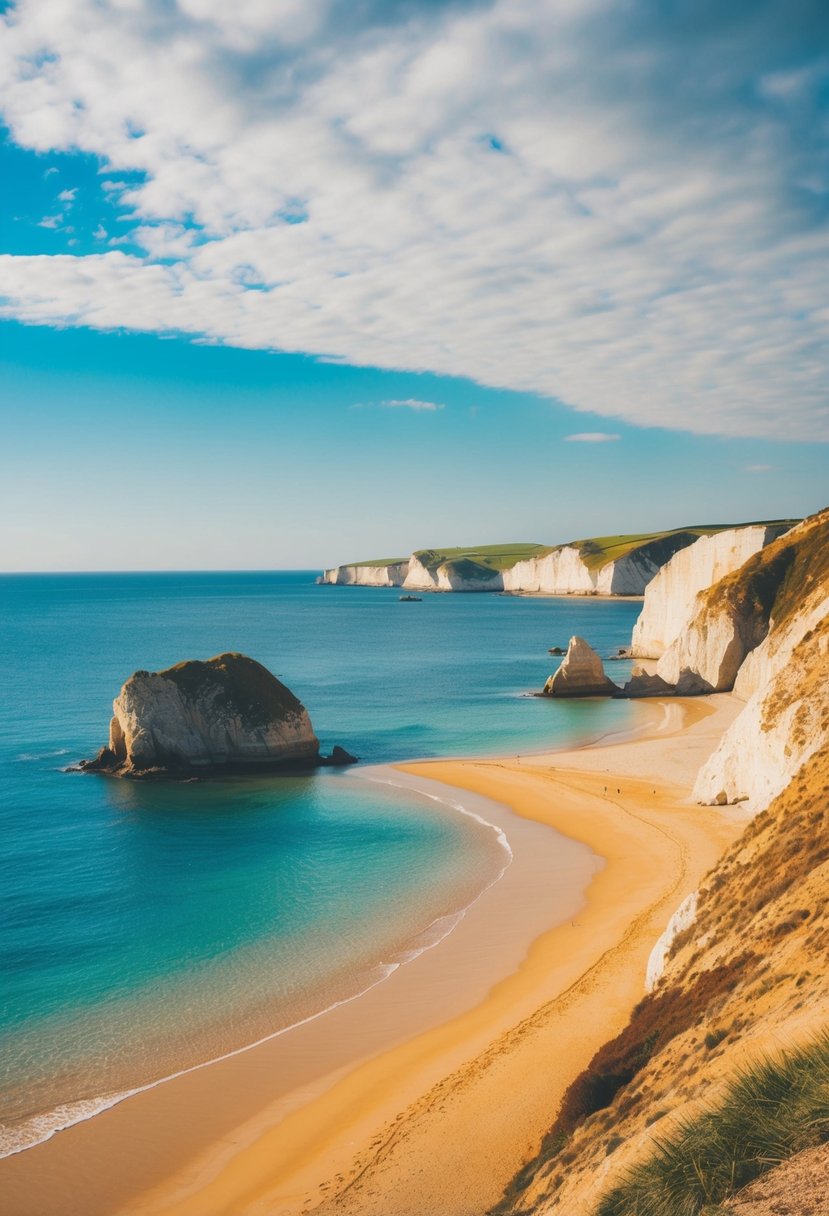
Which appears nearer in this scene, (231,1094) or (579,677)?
(231,1094)

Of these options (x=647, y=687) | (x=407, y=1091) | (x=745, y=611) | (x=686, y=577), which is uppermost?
(x=686, y=577)

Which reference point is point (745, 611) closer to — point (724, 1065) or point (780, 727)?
point (780, 727)

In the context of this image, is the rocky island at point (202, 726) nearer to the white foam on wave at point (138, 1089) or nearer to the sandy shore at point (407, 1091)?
the sandy shore at point (407, 1091)

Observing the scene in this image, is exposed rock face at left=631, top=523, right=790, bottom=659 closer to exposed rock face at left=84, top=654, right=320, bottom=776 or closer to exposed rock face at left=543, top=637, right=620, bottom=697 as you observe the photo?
exposed rock face at left=543, top=637, right=620, bottom=697

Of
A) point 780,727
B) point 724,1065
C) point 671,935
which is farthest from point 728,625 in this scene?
point 724,1065

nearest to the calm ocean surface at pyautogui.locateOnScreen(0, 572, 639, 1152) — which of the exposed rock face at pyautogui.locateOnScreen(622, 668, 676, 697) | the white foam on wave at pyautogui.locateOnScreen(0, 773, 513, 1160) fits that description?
the white foam on wave at pyautogui.locateOnScreen(0, 773, 513, 1160)
